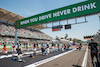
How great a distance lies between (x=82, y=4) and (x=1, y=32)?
83.0 feet

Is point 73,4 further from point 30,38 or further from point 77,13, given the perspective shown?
point 30,38

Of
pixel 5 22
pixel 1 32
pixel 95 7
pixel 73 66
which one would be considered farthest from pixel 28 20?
pixel 5 22

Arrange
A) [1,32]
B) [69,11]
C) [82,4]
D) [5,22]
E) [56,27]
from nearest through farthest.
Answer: [82,4]
[69,11]
[56,27]
[1,32]
[5,22]

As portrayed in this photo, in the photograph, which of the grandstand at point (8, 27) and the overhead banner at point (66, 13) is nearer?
the overhead banner at point (66, 13)

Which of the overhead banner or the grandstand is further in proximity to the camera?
the grandstand

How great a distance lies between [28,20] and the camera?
15062mm

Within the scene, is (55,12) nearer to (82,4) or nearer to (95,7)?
(82,4)

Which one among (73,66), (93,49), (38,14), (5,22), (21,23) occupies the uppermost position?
(5,22)

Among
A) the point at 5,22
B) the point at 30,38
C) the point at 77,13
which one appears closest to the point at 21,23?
the point at 77,13

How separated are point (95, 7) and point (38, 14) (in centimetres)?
862

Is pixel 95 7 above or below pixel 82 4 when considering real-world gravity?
below

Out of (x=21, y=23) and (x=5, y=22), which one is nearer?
(x=21, y=23)

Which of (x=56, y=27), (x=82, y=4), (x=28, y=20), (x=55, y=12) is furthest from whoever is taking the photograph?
(x=28, y=20)

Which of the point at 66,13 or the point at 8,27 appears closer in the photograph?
the point at 66,13
